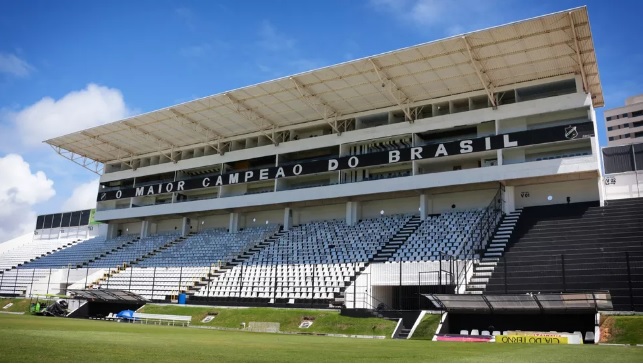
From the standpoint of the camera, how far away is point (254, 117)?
40.2 m

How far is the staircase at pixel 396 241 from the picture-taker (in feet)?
97.2

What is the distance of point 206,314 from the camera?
25.7 meters

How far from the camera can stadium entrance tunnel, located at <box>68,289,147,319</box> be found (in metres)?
29.1

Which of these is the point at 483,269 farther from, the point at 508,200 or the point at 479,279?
the point at 508,200

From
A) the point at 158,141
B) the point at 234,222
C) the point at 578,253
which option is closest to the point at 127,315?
the point at 234,222

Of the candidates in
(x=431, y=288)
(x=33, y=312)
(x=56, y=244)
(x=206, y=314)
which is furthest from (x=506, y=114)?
(x=56, y=244)

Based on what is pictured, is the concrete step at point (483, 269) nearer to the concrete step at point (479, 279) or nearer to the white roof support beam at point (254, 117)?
the concrete step at point (479, 279)

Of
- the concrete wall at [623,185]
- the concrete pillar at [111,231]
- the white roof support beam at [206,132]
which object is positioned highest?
the white roof support beam at [206,132]

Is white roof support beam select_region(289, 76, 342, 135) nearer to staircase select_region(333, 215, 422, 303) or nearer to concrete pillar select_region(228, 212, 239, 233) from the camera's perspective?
staircase select_region(333, 215, 422, 303)

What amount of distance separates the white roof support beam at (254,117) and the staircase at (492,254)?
62.0 ft

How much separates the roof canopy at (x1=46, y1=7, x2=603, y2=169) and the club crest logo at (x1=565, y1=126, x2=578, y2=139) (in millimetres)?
2807

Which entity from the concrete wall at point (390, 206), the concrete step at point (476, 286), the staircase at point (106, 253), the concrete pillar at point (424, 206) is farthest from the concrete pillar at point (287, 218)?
the concrete step at point (476, 286)

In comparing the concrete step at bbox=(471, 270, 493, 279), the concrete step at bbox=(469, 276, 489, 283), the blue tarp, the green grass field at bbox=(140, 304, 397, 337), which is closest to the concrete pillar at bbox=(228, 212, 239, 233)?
the green grass field at bbox=(140, 304, 397, 337)

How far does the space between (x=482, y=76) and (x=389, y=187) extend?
9.23 meters
